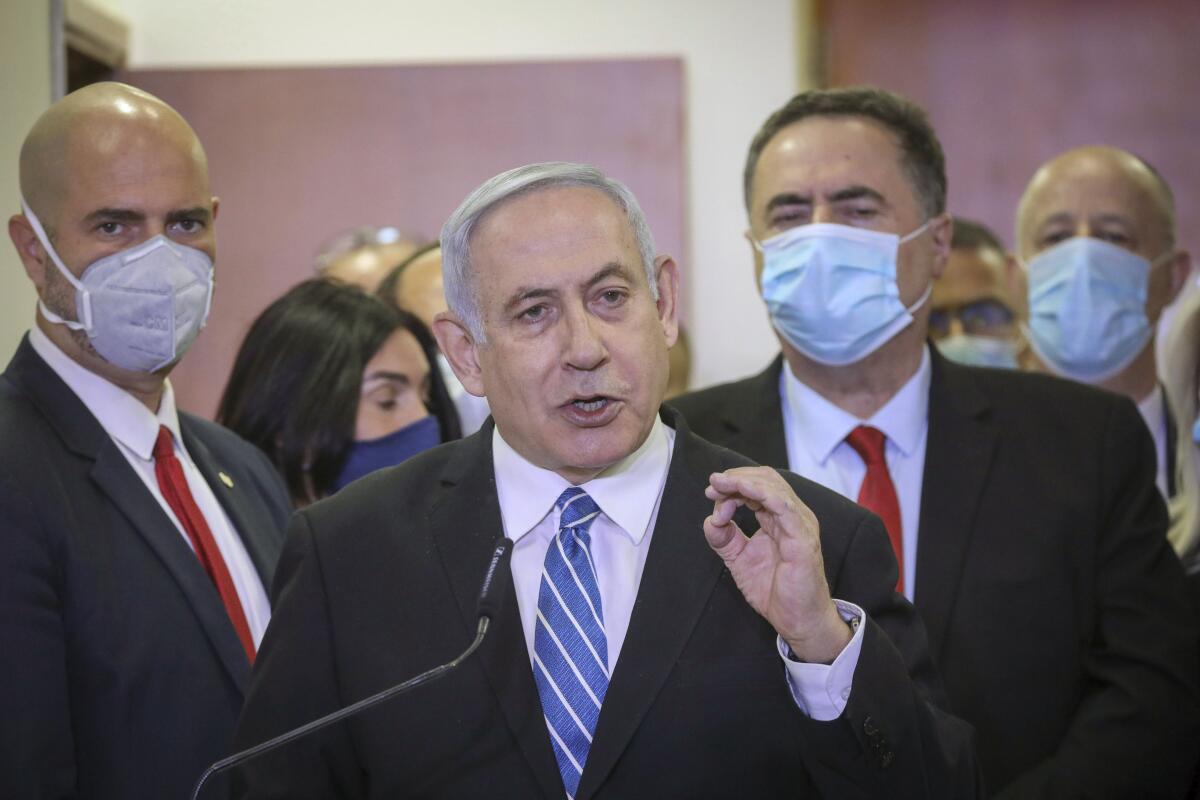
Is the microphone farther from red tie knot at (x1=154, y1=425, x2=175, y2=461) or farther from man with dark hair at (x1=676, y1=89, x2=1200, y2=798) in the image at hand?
man with dark hair at (x1=676, y1=89, x2=1200, y2=798)

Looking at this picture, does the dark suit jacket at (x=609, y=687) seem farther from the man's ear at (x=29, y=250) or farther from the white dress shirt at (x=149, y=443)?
the man's ear at (x=29, y=250)

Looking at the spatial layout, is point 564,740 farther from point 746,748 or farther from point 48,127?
point 48,127

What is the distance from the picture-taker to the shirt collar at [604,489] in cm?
193

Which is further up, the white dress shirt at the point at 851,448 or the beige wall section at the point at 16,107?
the beige wall section at the point at 16,107

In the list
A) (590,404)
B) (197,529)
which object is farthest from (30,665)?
(590,404)

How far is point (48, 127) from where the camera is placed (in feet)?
7.75

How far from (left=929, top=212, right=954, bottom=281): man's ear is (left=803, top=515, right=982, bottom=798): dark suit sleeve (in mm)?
1088

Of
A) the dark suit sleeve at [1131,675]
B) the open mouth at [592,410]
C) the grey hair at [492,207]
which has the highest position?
the grey hair at [492,207]

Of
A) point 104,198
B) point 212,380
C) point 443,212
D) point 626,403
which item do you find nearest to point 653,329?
point 626,403

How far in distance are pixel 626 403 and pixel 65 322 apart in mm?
934

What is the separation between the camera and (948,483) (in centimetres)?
252

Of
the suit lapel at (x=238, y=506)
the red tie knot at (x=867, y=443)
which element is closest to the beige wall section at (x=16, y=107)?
the suit lapel at (x=238, y=506)

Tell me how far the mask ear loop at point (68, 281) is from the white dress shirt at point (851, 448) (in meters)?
1.15

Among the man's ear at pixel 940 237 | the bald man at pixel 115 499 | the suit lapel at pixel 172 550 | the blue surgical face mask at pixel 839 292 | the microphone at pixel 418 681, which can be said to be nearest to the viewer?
the microphone at pixel 418 681
